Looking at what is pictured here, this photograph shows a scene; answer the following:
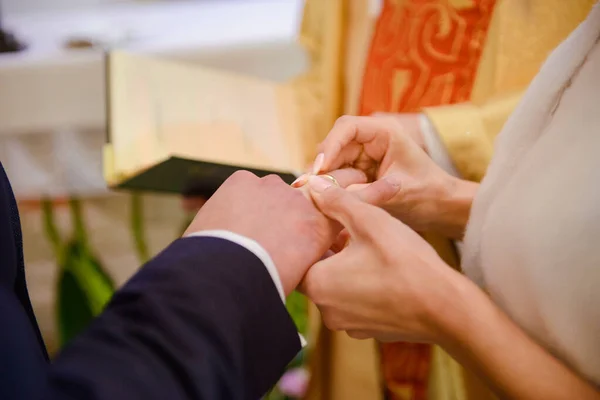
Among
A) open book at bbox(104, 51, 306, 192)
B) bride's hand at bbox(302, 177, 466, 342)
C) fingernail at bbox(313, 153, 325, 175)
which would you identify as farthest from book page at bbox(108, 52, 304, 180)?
bride's hand at bbox(302, 177, 466, 342)

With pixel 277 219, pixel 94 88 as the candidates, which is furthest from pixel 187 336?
pixel 94 88

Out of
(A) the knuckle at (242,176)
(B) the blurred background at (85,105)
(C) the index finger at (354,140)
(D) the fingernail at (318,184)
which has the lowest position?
(B) the blurred background at (85,105)

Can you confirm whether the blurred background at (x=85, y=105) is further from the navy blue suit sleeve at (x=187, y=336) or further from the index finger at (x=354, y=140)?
the navy blue suit sleeve at (x=187, y=336)

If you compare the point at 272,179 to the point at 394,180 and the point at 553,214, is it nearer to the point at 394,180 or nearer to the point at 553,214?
the point at 394,180

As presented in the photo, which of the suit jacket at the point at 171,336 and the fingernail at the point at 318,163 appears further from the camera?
the fingernail at the point at 318,163

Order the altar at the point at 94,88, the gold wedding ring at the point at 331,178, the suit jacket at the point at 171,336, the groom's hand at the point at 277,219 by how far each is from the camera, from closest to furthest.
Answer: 1. the suit jacket at the point at 171,336
2. the groom's hand at the point at 277,219
3. the gold wedding ring at the point at 331,178
4. the altar at the point at 94,88

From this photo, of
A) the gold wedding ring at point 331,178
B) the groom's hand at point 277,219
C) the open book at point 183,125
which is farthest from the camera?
the open book at point 183,125

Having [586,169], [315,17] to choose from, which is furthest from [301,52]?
[586,169]

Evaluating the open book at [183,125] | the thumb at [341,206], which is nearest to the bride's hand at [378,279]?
the thumb at [341,206]

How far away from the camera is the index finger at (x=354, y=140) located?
479mm

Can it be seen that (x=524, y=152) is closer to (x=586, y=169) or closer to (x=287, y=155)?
(x=586, y=169)

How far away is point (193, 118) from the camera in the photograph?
0.77 m

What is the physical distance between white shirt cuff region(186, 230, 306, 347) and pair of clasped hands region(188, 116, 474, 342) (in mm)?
10

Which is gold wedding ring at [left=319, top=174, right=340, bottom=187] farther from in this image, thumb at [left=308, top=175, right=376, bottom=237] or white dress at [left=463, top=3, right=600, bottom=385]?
white dress at [left=463, top=3, right=600, bottom=385]
